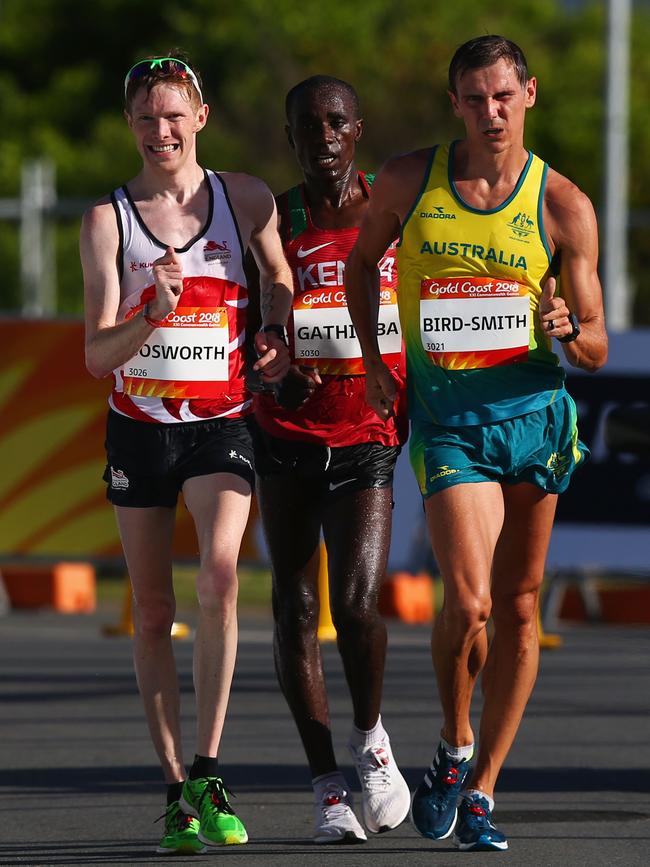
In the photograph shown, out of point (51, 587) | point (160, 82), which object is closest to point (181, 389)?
point (160, 82)

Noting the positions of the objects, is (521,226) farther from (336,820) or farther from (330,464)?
(336,820)

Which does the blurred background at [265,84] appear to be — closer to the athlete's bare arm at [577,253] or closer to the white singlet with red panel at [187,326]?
the white singlet with red panel at [187,326]

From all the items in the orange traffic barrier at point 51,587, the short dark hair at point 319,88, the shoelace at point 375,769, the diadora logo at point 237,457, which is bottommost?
the orange traffic barrier at point 51,587

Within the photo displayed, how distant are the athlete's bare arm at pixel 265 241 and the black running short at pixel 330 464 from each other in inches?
12.2

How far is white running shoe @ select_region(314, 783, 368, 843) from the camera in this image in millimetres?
5742

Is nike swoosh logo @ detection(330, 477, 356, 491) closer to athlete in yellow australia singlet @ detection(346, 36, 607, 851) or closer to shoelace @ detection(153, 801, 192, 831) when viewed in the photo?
athlete in yellow australia singlet @ detection(346, 36, 607, 851)

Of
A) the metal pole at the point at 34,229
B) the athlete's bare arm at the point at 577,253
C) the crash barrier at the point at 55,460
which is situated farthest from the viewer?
the metal pole at the point at 34,229

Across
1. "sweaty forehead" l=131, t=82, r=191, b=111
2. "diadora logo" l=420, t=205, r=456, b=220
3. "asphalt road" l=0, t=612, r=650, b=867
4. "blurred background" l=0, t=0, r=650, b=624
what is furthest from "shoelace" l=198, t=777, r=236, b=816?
"blurred background" l=0, t=0, r=650, b=624

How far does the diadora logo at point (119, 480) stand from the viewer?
18.8ft

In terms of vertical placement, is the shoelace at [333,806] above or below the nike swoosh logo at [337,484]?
below

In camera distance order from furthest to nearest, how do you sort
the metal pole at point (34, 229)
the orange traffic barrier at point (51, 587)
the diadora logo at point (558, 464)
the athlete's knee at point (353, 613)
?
the metal pole at point (34, 229) < the orange traffic barrier at point (51, 587) < the athlete's knee at point (353, 613) < the diadora logo at point (558, 464)

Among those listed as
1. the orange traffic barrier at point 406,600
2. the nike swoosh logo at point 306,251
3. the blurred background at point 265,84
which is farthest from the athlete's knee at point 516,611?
the blurred background at point 265,84

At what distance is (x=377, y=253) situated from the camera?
5691 millimetres

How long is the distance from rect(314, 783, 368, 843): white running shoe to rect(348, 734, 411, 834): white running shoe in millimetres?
49
